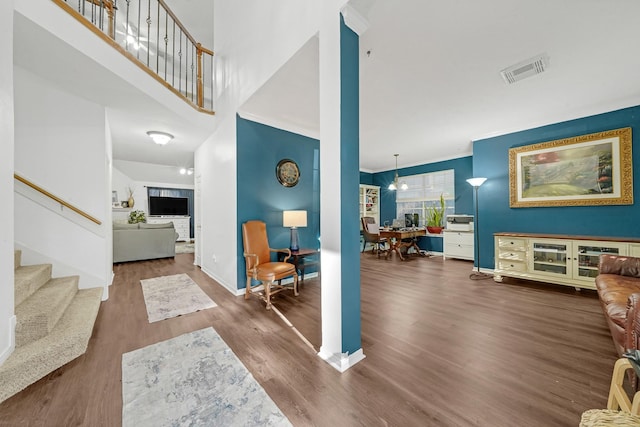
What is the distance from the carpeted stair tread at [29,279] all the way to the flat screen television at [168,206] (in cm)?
705

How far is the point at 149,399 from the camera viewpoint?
1.47 metres

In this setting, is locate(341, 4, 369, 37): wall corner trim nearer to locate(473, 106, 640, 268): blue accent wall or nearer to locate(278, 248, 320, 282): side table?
locate(278, 248, 320, 282): side table

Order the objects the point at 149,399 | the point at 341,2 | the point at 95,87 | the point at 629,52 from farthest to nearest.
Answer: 1. the point at 95,87
2. the point at 629,52
3. the point at 341,2
4. the point at 149,399

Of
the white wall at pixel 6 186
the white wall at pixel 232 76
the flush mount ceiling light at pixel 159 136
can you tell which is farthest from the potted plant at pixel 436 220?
the white wall at pixel 6 186

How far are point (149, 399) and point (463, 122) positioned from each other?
5.11m

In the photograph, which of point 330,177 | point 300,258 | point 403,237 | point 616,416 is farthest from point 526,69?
point 403,237

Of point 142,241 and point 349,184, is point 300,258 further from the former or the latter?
point 142,241

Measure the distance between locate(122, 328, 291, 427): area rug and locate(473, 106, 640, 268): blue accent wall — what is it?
4765mm

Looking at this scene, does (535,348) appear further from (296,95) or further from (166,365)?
(296,95)

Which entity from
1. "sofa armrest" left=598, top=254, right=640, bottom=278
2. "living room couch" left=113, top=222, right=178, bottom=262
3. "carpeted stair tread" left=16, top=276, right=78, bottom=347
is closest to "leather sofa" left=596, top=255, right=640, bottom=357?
"sofa armrest" left=598, top=254, right=640, bottom=278

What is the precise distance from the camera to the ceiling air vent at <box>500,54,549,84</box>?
236cm

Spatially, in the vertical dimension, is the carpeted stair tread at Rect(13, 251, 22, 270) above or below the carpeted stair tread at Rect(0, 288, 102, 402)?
above

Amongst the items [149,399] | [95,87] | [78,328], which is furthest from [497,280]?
[95,87]

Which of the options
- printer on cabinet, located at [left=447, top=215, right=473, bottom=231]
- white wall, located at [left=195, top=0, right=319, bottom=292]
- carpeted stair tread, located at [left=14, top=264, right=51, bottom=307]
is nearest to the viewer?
carpeted stair tread, located at [left=14, top=264, right=51, bottom=307]
